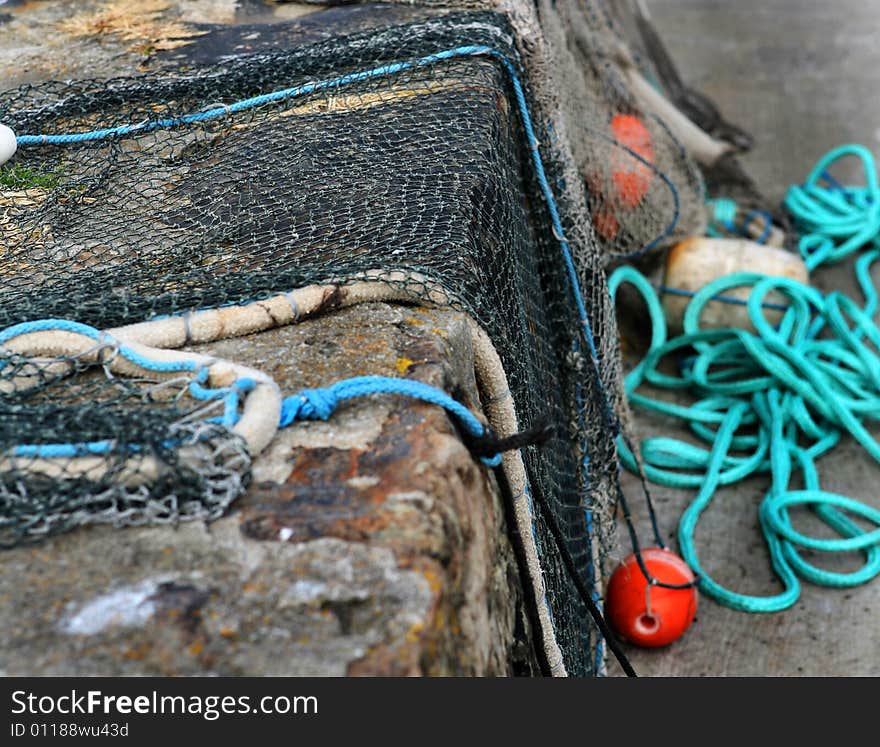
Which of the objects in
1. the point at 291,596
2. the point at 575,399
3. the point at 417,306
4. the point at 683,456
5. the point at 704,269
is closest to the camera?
the point at 291,596

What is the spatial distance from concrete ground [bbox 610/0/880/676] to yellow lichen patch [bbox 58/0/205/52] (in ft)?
7.03

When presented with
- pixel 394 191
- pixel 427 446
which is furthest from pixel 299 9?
pixel 427 446

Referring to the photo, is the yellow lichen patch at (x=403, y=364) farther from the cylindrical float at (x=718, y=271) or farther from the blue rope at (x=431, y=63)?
the cylindrical float at (x=718, y=271)

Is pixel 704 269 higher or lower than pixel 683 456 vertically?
higher

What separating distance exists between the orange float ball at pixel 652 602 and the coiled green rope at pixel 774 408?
0.48 ft

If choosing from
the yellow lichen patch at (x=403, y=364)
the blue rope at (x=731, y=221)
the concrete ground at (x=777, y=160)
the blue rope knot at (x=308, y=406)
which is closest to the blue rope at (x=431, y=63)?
the concrete ground at (x=777, y=160)

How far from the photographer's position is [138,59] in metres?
2.74

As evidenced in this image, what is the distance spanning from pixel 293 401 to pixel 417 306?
388mm

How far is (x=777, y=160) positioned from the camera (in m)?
5.04

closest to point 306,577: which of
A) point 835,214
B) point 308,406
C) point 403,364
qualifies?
point 308,406

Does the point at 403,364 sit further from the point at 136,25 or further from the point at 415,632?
the point at 136,25

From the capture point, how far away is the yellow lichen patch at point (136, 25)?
2.86m

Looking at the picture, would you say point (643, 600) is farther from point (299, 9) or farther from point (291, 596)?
point (299, 9)

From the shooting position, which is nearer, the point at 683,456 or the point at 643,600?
the point at 643,600
